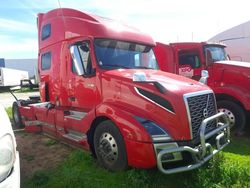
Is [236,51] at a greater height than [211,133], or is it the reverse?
[236,51]

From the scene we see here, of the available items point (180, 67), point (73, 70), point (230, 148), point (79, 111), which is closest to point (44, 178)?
point (79, 111)

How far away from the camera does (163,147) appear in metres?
4.19

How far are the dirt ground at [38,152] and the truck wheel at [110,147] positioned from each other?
102cm

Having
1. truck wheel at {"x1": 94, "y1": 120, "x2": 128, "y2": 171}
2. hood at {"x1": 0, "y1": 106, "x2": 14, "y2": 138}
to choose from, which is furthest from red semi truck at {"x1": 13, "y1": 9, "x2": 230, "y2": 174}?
hood at {"x1": 0, "y1": 106, "x2": 14, "y2": 138}

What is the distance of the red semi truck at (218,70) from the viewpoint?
7509 millimetres

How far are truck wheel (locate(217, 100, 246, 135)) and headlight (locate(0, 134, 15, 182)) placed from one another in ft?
20.3

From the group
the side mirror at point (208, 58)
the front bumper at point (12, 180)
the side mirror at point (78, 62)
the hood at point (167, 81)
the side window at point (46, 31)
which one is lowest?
the front bumper at point (12, 180)

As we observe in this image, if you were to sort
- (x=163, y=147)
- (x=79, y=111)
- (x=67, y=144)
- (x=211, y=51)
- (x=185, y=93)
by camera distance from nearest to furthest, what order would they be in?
(x=163, y=147)
(x=185, y=93)
(x=79, y=111)
(x=67, y=144)
(x=211, y=51)

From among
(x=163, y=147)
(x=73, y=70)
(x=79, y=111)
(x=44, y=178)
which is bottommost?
(x=44, y=178)

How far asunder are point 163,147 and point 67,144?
3065 millimetres

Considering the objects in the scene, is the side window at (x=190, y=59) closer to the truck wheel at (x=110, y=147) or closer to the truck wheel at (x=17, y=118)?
the truck wheel at (x=110, y=147)

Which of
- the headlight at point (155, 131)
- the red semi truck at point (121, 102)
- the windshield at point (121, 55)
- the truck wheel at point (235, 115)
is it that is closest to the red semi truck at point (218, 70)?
the truck wheel at point (235, 115)

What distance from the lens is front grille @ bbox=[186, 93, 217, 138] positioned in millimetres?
4492

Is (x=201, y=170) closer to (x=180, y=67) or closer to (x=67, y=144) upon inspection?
(x=67, y=144)
